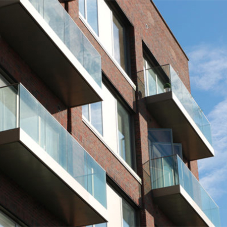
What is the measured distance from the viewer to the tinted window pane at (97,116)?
21266 mm

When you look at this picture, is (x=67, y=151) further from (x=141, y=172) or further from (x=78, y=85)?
(x=141, y=172)

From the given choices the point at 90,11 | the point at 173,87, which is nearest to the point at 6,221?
the point at 90,11

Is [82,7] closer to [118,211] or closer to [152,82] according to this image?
[152,82]

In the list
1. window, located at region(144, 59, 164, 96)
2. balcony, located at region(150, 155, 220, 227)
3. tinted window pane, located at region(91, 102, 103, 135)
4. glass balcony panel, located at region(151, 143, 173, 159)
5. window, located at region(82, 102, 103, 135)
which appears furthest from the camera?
window, located at region(144, 59, 164, 96)

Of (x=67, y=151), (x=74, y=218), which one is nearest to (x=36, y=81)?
(x=67, y=151)

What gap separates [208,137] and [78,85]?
1095cm

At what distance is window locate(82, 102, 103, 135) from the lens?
68.5 feet

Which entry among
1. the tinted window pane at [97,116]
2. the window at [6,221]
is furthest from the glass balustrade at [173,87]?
the window at [6,221]

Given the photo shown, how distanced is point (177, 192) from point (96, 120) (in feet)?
12.8

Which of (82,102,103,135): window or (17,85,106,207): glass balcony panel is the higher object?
(82,102,103,135): window

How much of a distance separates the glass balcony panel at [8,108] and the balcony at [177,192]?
31.4 feet

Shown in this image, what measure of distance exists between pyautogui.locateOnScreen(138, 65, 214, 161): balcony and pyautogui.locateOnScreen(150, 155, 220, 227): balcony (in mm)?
2360

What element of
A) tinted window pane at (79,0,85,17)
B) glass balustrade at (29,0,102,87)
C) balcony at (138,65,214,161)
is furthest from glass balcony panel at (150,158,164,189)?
tinted window pane at (79,0,85,17)

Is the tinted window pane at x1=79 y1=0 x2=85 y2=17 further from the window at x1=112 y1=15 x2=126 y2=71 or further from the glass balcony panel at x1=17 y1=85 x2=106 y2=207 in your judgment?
the glass balcony panel at x1=17 y1=85 x2=106 y2=207
